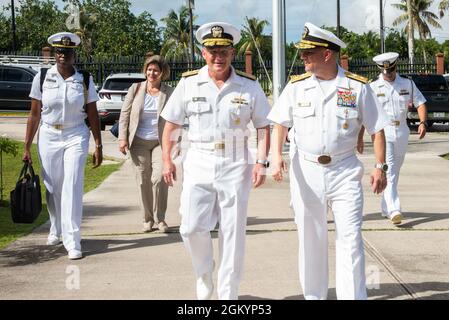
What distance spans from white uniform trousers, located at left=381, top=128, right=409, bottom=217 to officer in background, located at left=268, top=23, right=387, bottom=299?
12.4 ft

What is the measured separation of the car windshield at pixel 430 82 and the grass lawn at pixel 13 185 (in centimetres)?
1370

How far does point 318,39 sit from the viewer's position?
5555 millimetres

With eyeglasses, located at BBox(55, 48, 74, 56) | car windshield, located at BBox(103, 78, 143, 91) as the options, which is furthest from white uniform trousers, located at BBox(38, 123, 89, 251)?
car windshield, located at BBox(103, 78, 143, 91)

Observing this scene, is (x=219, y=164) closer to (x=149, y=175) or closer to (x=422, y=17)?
(x=149, y=175)

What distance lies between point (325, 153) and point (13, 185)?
876 cm

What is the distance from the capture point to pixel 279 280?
6.60 m

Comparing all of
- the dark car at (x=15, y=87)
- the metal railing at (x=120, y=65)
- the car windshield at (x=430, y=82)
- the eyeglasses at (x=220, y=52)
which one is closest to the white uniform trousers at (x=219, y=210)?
the eyeglasses at (x=220, y=52)

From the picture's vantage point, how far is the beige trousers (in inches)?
356

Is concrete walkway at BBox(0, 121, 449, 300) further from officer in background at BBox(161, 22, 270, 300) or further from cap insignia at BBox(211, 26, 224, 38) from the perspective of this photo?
cap insignia at BBox(211, 26, 224, 38)

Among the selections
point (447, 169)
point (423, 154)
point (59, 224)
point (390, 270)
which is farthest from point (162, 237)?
point (423, 154)

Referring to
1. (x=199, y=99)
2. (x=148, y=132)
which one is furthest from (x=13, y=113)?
(x=199, y=99)

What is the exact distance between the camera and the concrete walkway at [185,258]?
632 centimetres
